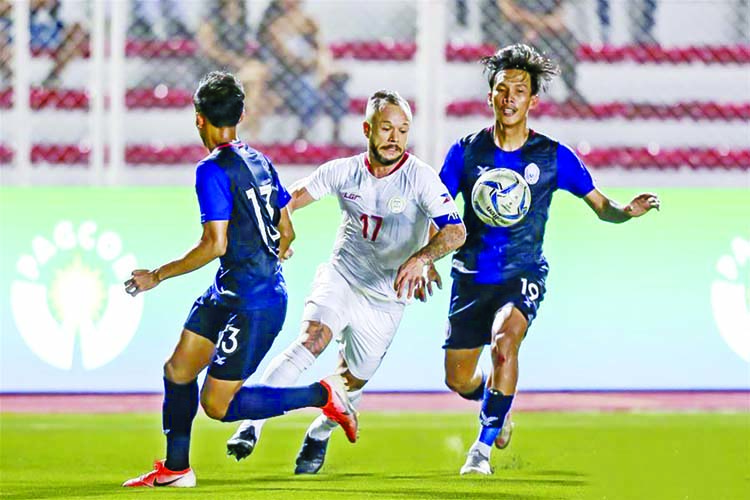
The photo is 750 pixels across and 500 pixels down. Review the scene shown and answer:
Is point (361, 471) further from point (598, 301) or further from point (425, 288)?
point (598, 301)

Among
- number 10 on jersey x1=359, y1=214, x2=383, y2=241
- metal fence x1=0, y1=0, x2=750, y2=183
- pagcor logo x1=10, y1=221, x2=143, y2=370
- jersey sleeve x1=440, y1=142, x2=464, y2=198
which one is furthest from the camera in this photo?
metal fence x1=0, y1=0, x2=750, y2=183

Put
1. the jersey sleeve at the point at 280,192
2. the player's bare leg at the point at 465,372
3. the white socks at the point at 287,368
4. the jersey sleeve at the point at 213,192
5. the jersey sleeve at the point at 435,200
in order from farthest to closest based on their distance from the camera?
the player's bare leg at the point at 465,372
the jersey sleeve at the point at 435,200
the white socks at the point at 287,368
the jersey sleeve at the point at 280,192
the jersey sleeve at the point at 213,192

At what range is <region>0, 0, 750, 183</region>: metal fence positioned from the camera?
12.2m

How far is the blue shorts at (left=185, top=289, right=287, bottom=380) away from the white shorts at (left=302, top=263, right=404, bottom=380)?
0.75 metres

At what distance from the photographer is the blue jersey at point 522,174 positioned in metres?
8.41

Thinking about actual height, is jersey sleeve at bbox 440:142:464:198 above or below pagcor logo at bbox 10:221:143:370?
above

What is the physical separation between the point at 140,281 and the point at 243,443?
1.12m

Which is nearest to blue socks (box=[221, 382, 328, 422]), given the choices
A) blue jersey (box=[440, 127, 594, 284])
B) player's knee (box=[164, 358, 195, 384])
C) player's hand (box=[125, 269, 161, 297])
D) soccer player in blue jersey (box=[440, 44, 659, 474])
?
player's knee (box=[164, 358, 195, 384])

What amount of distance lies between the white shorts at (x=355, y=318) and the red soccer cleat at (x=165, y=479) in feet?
3.71

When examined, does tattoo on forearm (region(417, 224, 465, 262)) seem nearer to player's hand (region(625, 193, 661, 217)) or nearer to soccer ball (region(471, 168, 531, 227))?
soccer ball (region(471, 168, 531, 227))

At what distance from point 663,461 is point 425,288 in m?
1.78

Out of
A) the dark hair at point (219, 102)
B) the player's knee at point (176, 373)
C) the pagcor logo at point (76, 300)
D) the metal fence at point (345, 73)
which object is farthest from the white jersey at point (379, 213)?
the metal fence at point (345, 73)

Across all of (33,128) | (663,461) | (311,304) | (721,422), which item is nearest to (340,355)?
(311,304)

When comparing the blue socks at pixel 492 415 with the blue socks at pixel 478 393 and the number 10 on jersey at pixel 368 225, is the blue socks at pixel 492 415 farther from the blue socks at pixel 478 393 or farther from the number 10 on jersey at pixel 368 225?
the number 10 on jersey at pixel 368 225
